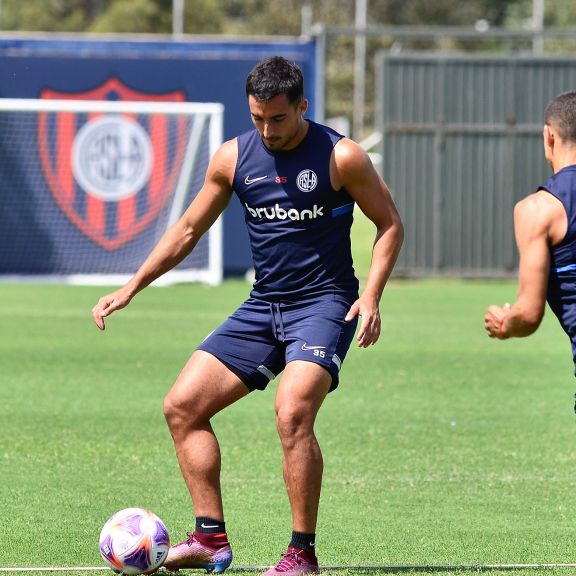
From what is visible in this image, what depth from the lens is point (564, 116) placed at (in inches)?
224

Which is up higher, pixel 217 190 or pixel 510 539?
pixel 217 190

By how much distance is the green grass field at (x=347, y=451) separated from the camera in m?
6.93

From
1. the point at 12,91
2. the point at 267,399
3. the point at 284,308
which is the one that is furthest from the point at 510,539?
the point at 12,91

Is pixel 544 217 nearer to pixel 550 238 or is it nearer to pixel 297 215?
pixel 550 238

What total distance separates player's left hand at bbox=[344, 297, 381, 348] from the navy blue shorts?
4.2 inches

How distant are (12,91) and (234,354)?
2004cm

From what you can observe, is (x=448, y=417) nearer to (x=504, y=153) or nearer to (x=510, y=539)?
(x=510, y=539)

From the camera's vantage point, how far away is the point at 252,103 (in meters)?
6.21

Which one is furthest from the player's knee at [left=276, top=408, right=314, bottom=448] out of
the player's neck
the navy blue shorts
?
the player's neck

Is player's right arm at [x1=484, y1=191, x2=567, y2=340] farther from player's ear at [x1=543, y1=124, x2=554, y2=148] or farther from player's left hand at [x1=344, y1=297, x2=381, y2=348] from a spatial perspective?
player's left hand at [x1=344, y1=297, x2=381, y2=348]

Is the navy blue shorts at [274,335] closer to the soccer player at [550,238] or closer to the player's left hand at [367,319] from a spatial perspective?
the player's left hand at [367,319]

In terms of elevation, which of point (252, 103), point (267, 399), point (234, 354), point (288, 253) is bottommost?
point (267, 399)

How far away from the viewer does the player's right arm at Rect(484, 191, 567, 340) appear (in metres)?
5.49

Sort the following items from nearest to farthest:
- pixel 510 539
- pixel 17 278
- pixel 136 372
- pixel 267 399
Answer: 1. pixel 510 539
2. pixel 267 399
3. pixel 136 372
4. pixel 17 278
